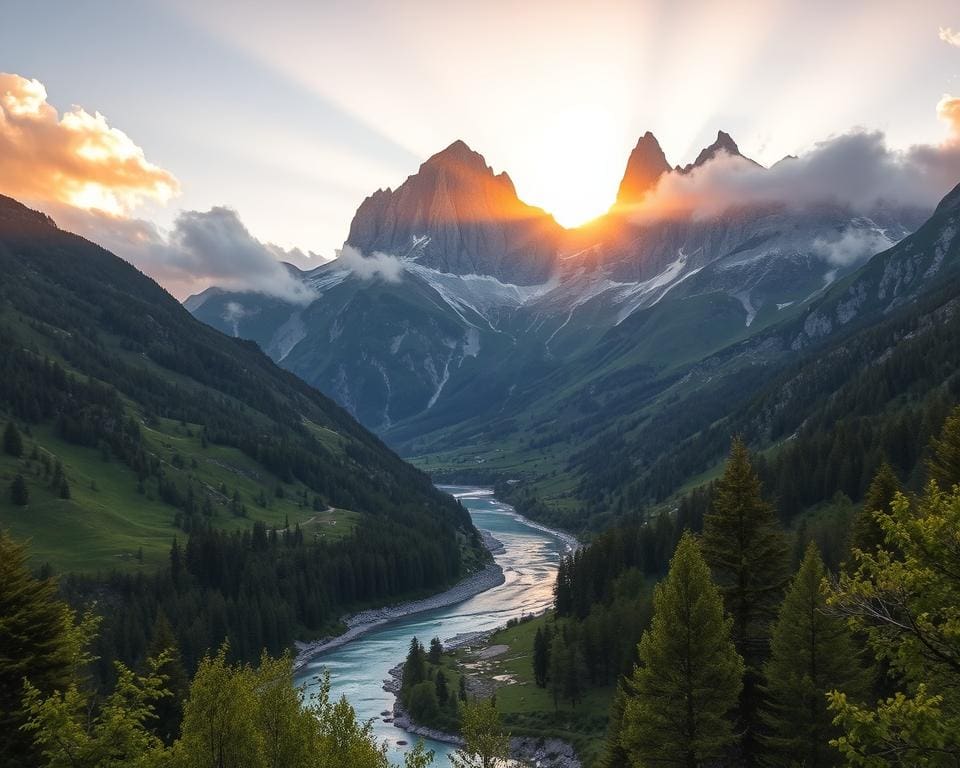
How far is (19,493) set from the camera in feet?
446

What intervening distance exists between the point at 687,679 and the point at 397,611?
444 feet

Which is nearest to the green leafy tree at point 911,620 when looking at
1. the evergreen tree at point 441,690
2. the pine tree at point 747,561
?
the pine tree at point 747,561

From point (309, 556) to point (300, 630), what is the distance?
878 inches

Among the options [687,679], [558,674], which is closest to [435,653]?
[558,674]

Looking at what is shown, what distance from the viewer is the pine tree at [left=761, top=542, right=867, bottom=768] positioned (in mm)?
31594

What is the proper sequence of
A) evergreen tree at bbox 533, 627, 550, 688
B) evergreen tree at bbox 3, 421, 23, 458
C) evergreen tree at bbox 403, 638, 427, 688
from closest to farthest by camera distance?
evergreen tree at bbox 403, 638, 427, 688 → evergreen tree at bbox 533, 627, 550, 688 → evergreen tree at bbox 3, 421, 23, 458

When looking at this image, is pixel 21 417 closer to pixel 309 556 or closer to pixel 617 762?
pixel 309 556

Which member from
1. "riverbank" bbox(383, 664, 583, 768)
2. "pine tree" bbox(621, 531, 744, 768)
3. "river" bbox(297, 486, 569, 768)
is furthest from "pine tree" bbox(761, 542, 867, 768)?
"river" bbox(297, 486, 569, 768)

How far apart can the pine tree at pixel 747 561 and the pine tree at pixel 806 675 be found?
1.06 m

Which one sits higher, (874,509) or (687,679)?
(874,509)

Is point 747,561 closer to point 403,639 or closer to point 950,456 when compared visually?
point 950,456

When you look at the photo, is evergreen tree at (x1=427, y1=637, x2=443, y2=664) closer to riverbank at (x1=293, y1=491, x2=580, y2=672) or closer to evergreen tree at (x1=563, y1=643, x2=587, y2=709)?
riverbank at (x1=293, y1=491, x2=580, y2=672)

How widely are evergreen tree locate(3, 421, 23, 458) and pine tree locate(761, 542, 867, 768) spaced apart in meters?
167

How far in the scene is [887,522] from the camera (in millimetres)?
14672
